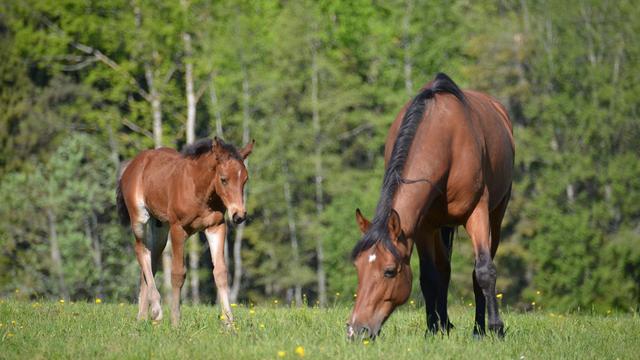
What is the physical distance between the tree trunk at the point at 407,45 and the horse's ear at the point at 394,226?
111ft

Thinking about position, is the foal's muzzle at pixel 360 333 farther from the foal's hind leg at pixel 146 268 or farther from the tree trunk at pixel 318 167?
the tree trunk at pixel 318 167

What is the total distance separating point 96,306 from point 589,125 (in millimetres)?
30734

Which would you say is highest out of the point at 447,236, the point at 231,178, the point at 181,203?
the point at 231,178

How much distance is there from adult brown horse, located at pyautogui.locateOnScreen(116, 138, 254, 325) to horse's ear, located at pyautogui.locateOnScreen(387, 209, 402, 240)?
2.55m

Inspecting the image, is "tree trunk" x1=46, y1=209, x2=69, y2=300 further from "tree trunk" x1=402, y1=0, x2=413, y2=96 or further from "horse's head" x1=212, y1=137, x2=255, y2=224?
"horse's head" x1=212, y1=137, x2=255, y2=224

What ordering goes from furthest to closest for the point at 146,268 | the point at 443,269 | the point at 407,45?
1. the point at 407,45
2. the point at 146,268
3. the point at 443,269

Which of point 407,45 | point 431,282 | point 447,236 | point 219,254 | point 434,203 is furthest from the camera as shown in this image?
point 407,45

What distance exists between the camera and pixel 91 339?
10203 mm

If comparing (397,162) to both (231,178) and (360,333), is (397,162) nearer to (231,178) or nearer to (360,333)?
(360,333)

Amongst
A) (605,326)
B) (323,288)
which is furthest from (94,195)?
(605,326)

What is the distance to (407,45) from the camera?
43906 mm

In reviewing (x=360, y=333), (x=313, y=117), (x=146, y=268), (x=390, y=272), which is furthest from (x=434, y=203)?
(x=313, y=117)

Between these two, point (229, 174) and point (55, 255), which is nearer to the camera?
point (229, 174)

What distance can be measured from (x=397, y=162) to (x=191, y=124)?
1222 inches
